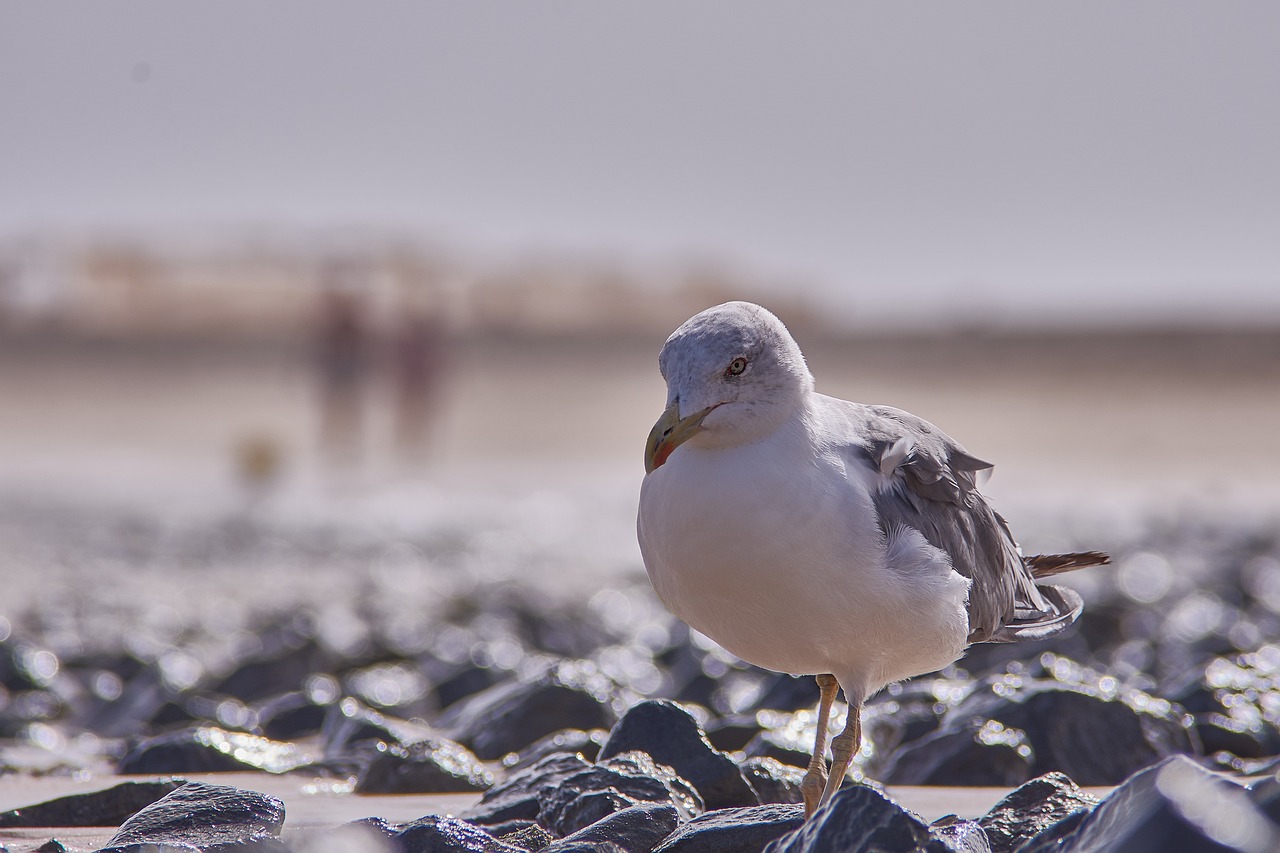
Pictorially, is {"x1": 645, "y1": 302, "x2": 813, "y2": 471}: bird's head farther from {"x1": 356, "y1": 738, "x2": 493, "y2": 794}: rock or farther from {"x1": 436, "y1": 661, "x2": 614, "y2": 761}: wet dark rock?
{"x1": 436, "y1": 661, "x2": 614, "y2": 761}: wet dark rock

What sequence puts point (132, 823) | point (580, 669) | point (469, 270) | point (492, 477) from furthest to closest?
point (469, 270) < point (492, 477) < point (580, 669) < point (132, 823)

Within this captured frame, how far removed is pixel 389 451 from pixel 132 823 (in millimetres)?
17955

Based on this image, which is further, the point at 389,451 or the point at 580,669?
the point at 389,451

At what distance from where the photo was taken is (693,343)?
10.3 feet

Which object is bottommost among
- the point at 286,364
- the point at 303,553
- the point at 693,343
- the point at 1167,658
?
the point at 286,364

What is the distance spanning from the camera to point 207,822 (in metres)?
2.95

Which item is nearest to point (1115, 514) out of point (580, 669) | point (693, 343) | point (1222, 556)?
point (1222, 556)

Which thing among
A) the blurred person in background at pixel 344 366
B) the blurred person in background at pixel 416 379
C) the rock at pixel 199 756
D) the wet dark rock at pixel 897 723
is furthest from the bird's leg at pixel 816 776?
the blurred person in background at pixel 416 379

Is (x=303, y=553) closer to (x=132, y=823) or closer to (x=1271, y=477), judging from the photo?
(x=132, y=823)

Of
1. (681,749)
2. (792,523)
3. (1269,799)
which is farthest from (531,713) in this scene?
(1269,799)

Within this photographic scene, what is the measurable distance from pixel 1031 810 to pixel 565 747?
4.59ft

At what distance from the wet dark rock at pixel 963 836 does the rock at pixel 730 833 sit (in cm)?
33

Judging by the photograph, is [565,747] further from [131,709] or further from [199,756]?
[131,709]

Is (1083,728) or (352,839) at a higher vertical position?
(352,839)
